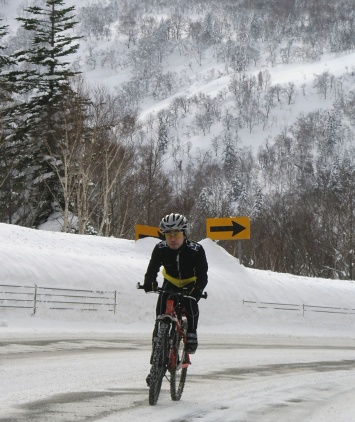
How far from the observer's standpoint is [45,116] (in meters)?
41.2

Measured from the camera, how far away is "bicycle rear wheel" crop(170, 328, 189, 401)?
26.0ft

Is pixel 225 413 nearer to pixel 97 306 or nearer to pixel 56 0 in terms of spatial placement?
pixel 97 306

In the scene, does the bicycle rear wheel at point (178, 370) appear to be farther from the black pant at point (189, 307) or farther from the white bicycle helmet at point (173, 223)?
the white bicycle helmet at point (173, 223)

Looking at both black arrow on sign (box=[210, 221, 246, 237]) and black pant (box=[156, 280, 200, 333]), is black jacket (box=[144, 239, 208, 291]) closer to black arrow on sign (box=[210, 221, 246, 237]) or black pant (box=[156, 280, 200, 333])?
black pant (box=[156, 280, 200, 333])

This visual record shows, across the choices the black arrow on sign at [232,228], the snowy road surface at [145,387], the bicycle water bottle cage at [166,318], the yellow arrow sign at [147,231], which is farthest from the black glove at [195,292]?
the yellow arrow sign at [147,231]

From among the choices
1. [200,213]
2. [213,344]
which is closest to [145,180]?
[200,213]

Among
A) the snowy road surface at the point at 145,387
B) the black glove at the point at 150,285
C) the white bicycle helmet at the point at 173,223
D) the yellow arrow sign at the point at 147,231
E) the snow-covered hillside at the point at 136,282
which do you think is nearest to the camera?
the snowy road surface at the point at 145,387

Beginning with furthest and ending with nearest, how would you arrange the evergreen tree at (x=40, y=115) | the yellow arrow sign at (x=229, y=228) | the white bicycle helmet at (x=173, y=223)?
→ the evergreen tree at (x=40, y=115) → the yellow arrow sign at (x=229, y=228) → the white bicycle helmet at (x=173, y=223)

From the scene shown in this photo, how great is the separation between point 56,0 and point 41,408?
4075 centimetres

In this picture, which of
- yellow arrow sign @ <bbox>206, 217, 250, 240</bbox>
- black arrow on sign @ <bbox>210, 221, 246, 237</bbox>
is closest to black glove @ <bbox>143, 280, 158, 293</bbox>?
yellow arrow sign @ <bbox>206, 217, 250, 240</bbox>

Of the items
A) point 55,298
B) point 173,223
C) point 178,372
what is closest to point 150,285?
point 173,223

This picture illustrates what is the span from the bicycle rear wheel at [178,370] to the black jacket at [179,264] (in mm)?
637

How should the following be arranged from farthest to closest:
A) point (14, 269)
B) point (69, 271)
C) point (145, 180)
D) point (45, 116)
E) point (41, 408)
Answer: point (145, 180) → point (45, 116) → point (69, 271) → point (14, 269) → point (41, 408)

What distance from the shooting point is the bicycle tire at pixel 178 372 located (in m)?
7.92
